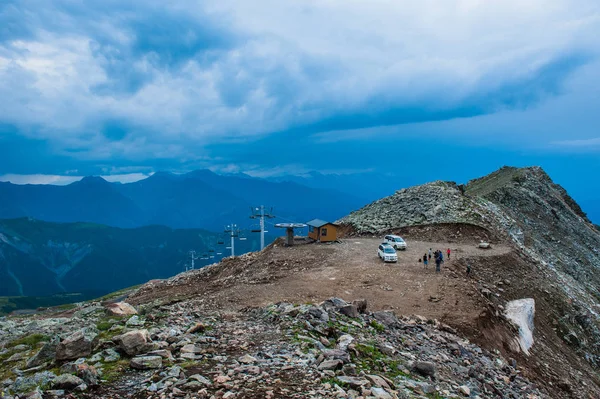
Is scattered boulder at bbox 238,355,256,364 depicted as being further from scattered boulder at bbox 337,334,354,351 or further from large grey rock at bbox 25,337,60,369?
large grey rock at bbox 25,337,60,369

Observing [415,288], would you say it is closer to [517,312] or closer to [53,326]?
[517,312]

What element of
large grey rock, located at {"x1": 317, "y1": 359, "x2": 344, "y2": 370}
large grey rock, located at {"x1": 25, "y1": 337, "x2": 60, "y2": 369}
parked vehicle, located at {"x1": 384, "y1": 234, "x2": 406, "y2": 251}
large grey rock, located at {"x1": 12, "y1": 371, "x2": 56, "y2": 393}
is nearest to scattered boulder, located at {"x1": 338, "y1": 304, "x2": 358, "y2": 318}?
large grey rock, located at {"x1": 317, "y1": 359, "x2": 344, "y2": 370}

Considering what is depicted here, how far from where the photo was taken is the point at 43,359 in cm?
1360

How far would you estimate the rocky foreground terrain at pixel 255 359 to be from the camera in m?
11.2

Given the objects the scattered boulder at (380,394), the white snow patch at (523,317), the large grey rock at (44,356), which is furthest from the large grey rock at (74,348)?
the white snow patch at (523,317)

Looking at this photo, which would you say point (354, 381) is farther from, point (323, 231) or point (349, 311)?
point (323, 231)

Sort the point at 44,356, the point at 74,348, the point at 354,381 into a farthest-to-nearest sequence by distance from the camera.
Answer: the point at 44,356 < the point at 74,348 < the point at 354,381

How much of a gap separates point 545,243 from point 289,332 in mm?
64288

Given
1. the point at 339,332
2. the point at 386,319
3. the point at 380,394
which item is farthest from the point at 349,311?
the point at 380,394

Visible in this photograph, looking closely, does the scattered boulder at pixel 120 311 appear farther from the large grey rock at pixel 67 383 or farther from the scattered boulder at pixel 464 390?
the scattered boulder at pixel 464 390

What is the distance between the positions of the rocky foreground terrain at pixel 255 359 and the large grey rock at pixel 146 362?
3cm

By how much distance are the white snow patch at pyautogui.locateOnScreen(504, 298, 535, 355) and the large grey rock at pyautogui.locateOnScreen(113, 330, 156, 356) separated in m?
23.6

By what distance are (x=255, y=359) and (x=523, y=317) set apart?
82.9 feet

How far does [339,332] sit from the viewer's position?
16.9m
